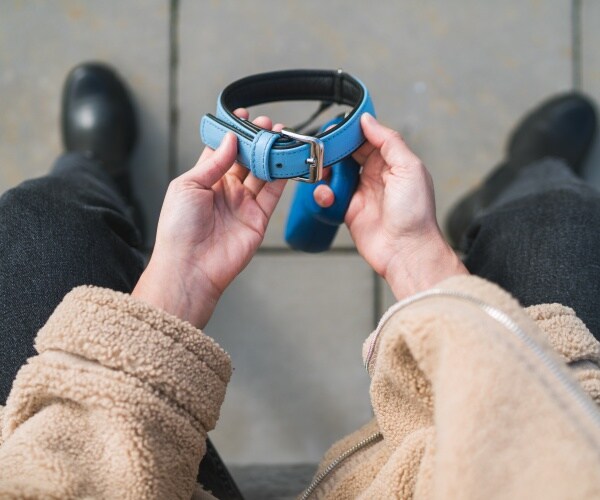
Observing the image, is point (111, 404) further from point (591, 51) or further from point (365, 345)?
point (591, 51)

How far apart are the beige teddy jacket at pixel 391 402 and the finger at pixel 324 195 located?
26 centimetres

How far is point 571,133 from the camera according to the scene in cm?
136

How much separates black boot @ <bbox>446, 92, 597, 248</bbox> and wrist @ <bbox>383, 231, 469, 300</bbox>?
516mm

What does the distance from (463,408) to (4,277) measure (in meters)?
0.64

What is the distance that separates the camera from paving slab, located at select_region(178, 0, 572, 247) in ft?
4.44

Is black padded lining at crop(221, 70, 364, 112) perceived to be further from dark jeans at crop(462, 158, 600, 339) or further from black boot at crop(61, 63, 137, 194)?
black boot at crop(61, 63, 137, 194)

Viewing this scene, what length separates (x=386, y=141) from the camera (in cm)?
80

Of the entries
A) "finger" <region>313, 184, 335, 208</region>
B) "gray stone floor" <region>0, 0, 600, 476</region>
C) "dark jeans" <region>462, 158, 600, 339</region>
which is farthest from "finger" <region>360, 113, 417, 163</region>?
"gray stone floor" <region>0, 0, 600, 476</region>

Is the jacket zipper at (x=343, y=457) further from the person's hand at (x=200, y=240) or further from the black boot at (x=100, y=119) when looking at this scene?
the black boot at (x=100, y=119)

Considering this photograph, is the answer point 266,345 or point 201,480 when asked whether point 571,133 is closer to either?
point 266,345

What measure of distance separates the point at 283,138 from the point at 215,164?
0.30ft

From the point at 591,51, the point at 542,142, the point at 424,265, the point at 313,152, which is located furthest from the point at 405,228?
the point at 591,51

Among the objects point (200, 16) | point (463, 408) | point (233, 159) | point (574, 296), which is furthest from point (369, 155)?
point (200, 16)

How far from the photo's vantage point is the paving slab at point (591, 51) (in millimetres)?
1414
